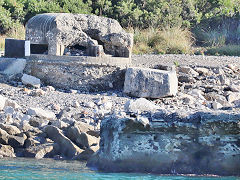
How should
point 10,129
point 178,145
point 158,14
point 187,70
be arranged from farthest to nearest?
1. point 158,14
2. point 187,70
3. point 10,129
4. point 178,145

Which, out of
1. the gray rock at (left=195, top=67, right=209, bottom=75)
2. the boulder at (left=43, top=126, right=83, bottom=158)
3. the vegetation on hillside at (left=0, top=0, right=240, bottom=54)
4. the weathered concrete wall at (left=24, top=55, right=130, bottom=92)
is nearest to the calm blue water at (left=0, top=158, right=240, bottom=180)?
the boulder at (left=43, top=126, right=83, bottom=158)

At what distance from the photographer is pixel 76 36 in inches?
461

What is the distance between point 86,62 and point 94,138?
340 cm

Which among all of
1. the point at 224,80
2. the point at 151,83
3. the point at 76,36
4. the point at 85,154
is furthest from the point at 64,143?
the point at 224,80

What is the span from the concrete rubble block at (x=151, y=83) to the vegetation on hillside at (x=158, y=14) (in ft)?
22.0

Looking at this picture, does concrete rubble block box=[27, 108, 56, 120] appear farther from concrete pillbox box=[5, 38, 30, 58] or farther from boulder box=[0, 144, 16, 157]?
concrete pillbox box=[5, 38, 30, 58]

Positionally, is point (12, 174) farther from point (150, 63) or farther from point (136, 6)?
point (136, 6)

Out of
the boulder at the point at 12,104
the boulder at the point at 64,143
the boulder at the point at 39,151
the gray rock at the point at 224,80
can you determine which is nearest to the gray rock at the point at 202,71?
the gray rock at the point at 224,80

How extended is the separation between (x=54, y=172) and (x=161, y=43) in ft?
33.3

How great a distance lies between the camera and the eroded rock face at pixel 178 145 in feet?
19.9

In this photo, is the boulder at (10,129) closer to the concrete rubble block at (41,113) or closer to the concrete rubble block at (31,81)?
the concrete rubble block at (41,113)

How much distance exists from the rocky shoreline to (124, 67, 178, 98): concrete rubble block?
0.50 feet

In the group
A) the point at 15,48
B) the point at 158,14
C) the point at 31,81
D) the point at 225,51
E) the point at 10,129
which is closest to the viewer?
the point at 10,129

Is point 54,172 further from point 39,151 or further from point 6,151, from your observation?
point 6,151
